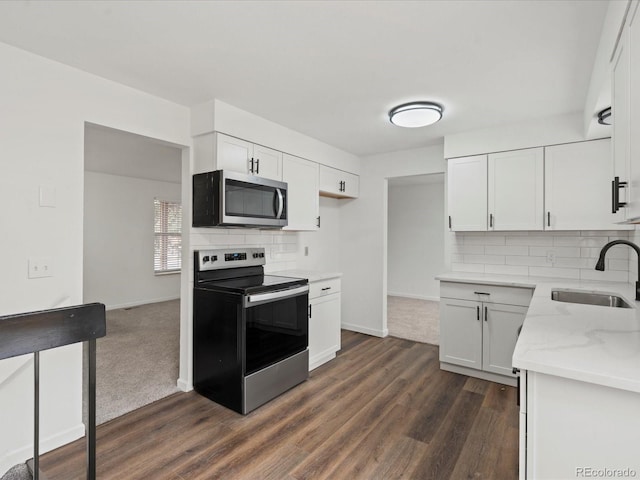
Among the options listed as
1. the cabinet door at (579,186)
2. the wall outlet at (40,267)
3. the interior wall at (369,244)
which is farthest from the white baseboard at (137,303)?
the cabinet door at (579,186)

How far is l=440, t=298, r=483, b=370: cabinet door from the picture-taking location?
3.08 m

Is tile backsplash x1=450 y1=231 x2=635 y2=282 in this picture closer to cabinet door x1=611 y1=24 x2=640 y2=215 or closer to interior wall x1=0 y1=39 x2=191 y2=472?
cabinet door x1=611 y1=24 x2=640 y2=215

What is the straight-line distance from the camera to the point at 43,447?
204cm

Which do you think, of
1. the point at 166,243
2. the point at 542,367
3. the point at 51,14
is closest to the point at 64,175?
the point at 51,14

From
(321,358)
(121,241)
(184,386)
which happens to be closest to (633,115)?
(321,358)

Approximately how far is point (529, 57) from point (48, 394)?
3.56 m

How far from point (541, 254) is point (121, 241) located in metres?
6.30

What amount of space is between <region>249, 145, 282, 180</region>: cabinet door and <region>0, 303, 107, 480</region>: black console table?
7.36ft

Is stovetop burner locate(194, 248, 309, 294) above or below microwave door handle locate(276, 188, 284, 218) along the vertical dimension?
below

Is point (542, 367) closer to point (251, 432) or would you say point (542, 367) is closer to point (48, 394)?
point (251, 432)

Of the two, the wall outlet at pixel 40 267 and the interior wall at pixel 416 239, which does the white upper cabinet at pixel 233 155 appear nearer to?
the wall outlet at pixel 40 267

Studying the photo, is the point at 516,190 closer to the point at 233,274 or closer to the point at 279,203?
the point at 279,203

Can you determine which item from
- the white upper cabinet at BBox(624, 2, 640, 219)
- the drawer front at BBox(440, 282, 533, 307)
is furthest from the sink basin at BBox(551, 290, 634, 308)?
the white upper cabinet at BBox(624, 2, 640, 219)

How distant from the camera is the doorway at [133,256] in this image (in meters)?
3.45
